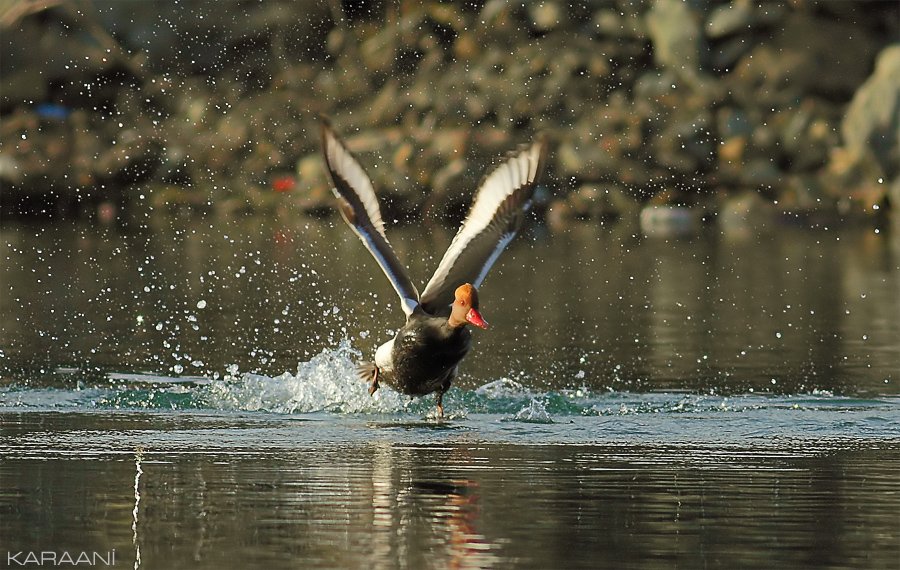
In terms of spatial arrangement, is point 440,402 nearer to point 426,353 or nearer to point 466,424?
point 426,353

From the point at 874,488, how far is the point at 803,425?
2.14 meters

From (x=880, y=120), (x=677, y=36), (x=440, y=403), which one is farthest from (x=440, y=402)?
(x=677, y=36)

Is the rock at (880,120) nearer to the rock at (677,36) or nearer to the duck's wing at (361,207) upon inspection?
the rock at (677,36)

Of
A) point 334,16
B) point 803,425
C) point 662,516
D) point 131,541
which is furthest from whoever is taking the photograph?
point 334,16

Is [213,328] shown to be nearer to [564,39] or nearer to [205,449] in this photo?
[205,449]

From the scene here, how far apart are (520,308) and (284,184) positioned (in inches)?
685

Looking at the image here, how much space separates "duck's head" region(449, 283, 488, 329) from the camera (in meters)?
10.1

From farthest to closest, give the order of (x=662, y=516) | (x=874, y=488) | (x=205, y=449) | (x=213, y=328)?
(x=213, y=328) < (x=205, y=449) < (x=874, y=488) < (x=662, y=516)

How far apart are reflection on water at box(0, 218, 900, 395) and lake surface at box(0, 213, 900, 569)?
6 centimetres

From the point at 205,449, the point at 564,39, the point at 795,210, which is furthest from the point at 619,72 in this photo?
the point at 205,449

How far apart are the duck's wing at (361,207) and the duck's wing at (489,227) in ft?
0.55

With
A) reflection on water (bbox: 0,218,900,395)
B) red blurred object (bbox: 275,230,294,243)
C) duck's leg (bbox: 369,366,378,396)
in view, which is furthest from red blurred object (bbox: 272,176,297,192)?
duck's leg (bbox: 369,366,378,396)

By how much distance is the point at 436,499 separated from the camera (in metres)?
7.50

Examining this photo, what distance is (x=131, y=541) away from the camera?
6.59 metres
